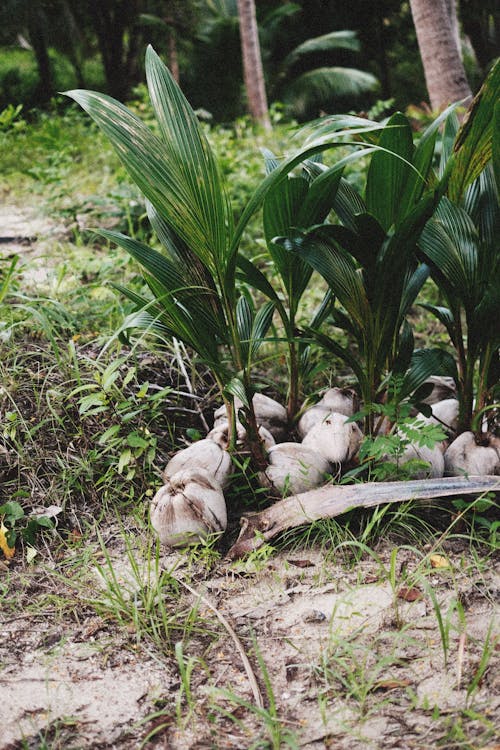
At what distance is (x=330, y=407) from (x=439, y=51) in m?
2.51

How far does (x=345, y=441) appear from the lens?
182 cm

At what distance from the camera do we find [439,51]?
350 centimetres

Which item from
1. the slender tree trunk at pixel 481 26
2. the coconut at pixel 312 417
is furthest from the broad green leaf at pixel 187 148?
the slender tree trunk at pixel 481 26

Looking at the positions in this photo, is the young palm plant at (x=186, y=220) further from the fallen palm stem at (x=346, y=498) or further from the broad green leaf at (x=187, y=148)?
the fallen palm stem at (x=346, y=498)

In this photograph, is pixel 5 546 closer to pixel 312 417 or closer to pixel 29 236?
pixel 312 417

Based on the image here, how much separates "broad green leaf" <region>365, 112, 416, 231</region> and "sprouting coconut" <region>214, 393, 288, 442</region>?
611mm

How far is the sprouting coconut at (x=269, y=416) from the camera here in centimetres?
196

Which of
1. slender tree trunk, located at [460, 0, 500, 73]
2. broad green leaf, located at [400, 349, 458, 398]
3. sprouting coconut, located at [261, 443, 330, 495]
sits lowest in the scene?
sprouting coconut, located at [261, 443, 330, 495]

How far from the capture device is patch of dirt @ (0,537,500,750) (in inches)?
45.6

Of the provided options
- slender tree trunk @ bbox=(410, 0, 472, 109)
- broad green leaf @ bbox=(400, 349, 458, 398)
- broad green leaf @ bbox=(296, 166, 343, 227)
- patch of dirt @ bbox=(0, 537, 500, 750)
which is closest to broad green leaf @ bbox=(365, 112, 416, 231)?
broad green leaf @ bbox=(296, 166, 343, 227)

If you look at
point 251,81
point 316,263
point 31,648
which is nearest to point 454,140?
point 316,263

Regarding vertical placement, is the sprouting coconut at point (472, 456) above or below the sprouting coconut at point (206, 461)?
below

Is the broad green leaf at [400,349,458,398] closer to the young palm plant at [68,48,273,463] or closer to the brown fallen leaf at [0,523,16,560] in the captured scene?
the young palm plant at [68,48,273,463]

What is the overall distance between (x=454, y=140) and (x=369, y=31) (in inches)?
527
